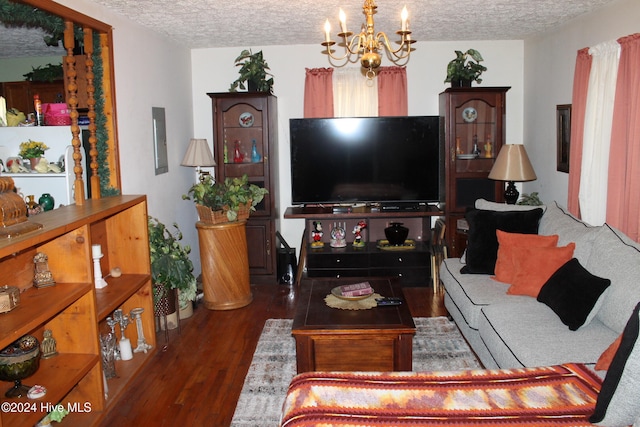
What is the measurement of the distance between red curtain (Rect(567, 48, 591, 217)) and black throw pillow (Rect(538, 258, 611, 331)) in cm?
127

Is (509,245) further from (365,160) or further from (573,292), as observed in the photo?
(365,160)

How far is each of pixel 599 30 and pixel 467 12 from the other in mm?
992

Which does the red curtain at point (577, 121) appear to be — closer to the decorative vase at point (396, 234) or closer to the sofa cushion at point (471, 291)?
the sofa cushion at point (471, 291)

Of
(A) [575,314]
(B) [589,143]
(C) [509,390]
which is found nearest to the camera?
(C) [509,390]

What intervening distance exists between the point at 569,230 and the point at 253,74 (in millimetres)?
3274

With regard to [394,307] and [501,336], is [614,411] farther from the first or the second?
[394,307]

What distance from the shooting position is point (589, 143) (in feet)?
14.3

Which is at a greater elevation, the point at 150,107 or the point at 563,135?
the point at 150,107

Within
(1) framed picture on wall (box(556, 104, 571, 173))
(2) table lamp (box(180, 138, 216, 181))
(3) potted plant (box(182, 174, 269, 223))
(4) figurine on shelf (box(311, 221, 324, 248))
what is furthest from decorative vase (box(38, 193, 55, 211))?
(1) framed picture on wall (box(556, 104, 571, 173))

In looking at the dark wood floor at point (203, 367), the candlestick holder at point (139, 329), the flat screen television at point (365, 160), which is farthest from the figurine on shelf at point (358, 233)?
the candlestick holder at point (139, 329)

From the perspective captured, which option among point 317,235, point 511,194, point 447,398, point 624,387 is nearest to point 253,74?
point 317,235

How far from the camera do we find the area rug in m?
3.24

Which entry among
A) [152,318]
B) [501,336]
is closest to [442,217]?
[501,336]

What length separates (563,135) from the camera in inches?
198
